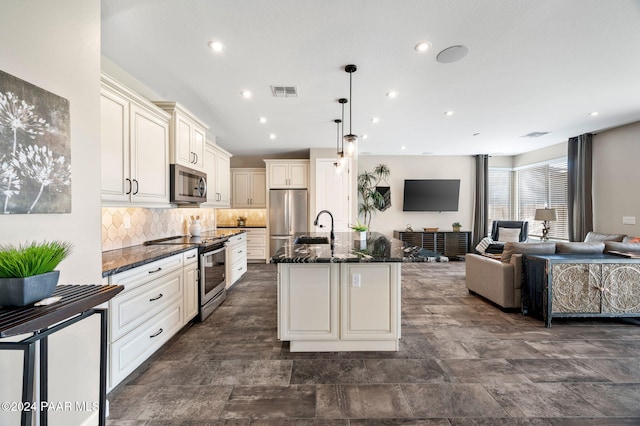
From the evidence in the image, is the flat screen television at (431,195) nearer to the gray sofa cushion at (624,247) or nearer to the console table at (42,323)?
the gray sofa cushion at (624,247)

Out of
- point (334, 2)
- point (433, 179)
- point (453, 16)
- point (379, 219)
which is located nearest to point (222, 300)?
point (334, 2)

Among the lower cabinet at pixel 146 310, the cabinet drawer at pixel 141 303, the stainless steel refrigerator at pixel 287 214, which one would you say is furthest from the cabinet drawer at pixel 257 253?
the cabinet drawer at pixel 141 303

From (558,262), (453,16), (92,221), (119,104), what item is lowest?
(558,262)

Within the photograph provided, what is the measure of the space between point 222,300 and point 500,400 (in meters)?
3.25

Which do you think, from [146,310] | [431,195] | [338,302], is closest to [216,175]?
[146,310]

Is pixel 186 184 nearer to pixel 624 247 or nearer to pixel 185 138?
pixel 185 138

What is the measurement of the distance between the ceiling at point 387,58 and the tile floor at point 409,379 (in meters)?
2.77

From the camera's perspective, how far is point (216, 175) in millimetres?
4539

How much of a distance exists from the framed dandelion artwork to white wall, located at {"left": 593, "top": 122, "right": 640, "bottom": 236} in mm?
7312

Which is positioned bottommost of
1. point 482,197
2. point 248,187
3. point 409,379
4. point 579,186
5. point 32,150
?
point 409,379

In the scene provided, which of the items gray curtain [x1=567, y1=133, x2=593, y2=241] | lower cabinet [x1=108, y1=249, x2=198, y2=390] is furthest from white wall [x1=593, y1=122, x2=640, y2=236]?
lower cabinet [x1=108, y1=249, x2=198, y2=390]

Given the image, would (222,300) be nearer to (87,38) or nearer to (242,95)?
(242,95)

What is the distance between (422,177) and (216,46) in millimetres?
6226

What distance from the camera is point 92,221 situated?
1582 millimetres
